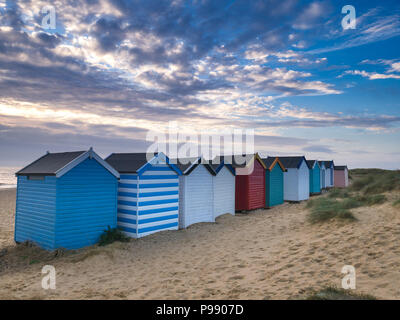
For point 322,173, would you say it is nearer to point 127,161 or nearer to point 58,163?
point 127,161

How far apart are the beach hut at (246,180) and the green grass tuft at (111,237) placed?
9276 mm

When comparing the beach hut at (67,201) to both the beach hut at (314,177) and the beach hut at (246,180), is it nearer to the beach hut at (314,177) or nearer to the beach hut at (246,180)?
the beach hut at (246,180)

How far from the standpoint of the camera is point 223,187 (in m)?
16.2

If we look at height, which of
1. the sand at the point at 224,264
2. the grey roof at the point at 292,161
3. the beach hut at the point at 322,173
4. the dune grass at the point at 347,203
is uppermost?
the grey roof at the point at 292,161

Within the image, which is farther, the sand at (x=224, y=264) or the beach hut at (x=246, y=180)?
the beach hut at (x=246, y=180)

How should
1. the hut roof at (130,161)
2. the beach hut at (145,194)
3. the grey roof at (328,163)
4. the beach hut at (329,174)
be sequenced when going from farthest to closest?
the grey roof at (328,163) < the beach hut at (329,174) < the hut roof at (130,161) < the beach hut at (145,194)

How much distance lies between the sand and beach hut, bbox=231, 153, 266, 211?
674cm

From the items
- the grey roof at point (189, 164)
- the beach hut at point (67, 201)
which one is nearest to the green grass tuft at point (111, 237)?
the beach hut at point (67, 201)

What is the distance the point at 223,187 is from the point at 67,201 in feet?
29.1

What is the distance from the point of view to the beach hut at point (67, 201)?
30.1ft

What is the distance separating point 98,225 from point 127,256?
178 centimetres

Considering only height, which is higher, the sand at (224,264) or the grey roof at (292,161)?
the grey roof at (292,161)
